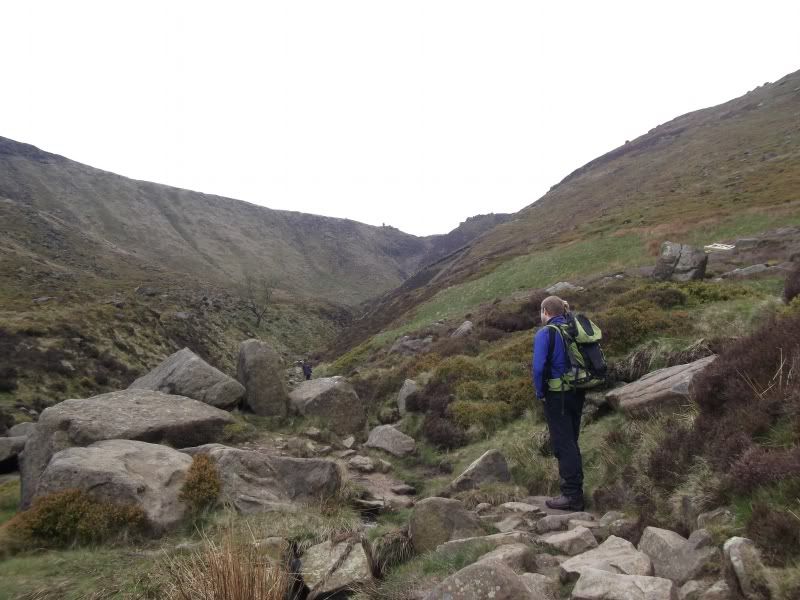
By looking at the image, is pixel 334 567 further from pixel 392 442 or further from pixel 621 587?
pixel 392 442

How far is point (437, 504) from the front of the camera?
6.08 meters

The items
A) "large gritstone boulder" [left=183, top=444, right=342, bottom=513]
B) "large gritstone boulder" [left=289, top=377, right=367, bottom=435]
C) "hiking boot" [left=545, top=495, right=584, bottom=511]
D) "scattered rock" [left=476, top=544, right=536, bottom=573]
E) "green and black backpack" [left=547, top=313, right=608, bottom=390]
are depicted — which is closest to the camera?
"scattered rock" [left=476, top=544, right=536, bottom=573]

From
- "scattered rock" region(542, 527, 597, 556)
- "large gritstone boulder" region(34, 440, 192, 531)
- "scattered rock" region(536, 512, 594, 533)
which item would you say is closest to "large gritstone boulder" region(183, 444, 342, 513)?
"large gritstone boulder" region(34, 440, 192, 531)

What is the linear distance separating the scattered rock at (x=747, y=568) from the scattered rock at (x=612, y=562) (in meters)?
0.79

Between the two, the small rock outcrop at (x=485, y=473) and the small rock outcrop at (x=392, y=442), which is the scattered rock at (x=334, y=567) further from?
the small rock outcrop at (x=392, y=442)

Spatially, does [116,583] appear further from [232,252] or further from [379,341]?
[232,252]

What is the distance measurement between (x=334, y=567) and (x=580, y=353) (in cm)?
455

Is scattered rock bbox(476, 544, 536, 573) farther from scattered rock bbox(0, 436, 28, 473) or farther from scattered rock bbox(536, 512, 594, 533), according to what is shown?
scattered rock bbox(0, 436, 28, 473)

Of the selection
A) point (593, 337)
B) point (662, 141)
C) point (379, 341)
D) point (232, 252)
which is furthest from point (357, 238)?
point (593, 337)

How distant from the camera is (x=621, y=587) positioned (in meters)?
3.48

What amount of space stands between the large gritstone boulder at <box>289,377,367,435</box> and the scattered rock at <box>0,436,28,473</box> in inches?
280

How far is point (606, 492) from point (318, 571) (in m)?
4.09

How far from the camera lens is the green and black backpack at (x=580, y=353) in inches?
281

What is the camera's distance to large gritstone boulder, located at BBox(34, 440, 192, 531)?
704cm
